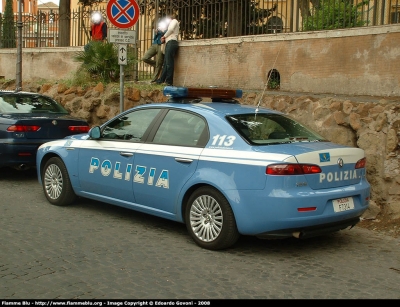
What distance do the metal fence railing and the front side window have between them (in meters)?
5.15

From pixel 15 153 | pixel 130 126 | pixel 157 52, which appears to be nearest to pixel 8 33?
pixel 157 52

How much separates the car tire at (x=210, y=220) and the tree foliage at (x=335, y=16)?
599 centimetres

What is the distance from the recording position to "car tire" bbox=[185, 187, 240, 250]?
20.3 ft

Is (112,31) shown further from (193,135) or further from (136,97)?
(193,135)

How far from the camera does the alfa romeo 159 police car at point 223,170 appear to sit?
5.95 m

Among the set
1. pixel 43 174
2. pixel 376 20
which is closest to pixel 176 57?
pixel 376 20

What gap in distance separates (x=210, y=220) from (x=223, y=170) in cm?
56

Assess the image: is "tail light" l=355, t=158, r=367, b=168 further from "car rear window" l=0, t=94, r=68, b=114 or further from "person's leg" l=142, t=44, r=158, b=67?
"person's leg" l=142, t=44, r=158, b=67

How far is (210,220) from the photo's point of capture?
6375 millimetres

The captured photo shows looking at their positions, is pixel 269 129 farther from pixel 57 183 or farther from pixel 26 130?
pixel 26 130

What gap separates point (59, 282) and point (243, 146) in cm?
229

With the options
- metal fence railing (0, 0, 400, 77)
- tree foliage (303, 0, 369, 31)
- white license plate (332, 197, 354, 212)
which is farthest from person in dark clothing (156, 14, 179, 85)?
white license plate (332, 197, 354, 212)

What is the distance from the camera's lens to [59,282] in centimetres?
521

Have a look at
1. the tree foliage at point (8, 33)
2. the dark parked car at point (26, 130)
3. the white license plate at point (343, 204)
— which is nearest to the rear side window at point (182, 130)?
the white license plate at point (343, 204)
